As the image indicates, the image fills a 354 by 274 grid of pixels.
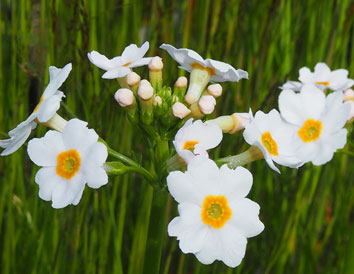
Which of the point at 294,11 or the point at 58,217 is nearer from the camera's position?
the point at 58,217

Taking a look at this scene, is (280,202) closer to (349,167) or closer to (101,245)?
(349,167)

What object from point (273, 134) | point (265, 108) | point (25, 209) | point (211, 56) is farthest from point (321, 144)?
point (25, 209)

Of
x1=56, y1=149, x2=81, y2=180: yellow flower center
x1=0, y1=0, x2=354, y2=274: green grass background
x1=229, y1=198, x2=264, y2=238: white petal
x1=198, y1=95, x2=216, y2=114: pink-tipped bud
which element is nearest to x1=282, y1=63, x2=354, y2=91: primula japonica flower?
x1=0, y1=0, x2=354, y2=274: green grass background

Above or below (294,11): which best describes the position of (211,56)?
below

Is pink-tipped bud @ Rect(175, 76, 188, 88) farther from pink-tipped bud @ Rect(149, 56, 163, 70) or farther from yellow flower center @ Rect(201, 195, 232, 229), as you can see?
yellow flower center @ Rect(201, 195, 232, 229)

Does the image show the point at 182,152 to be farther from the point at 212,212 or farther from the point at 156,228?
the point at 156,228

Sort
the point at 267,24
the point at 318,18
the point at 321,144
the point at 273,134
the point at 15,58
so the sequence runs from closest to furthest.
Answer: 1. the point at 273,134
2. the point at 321,144
3. the point at 15,58
4. the point at 267,24
5. the point at 318,18
